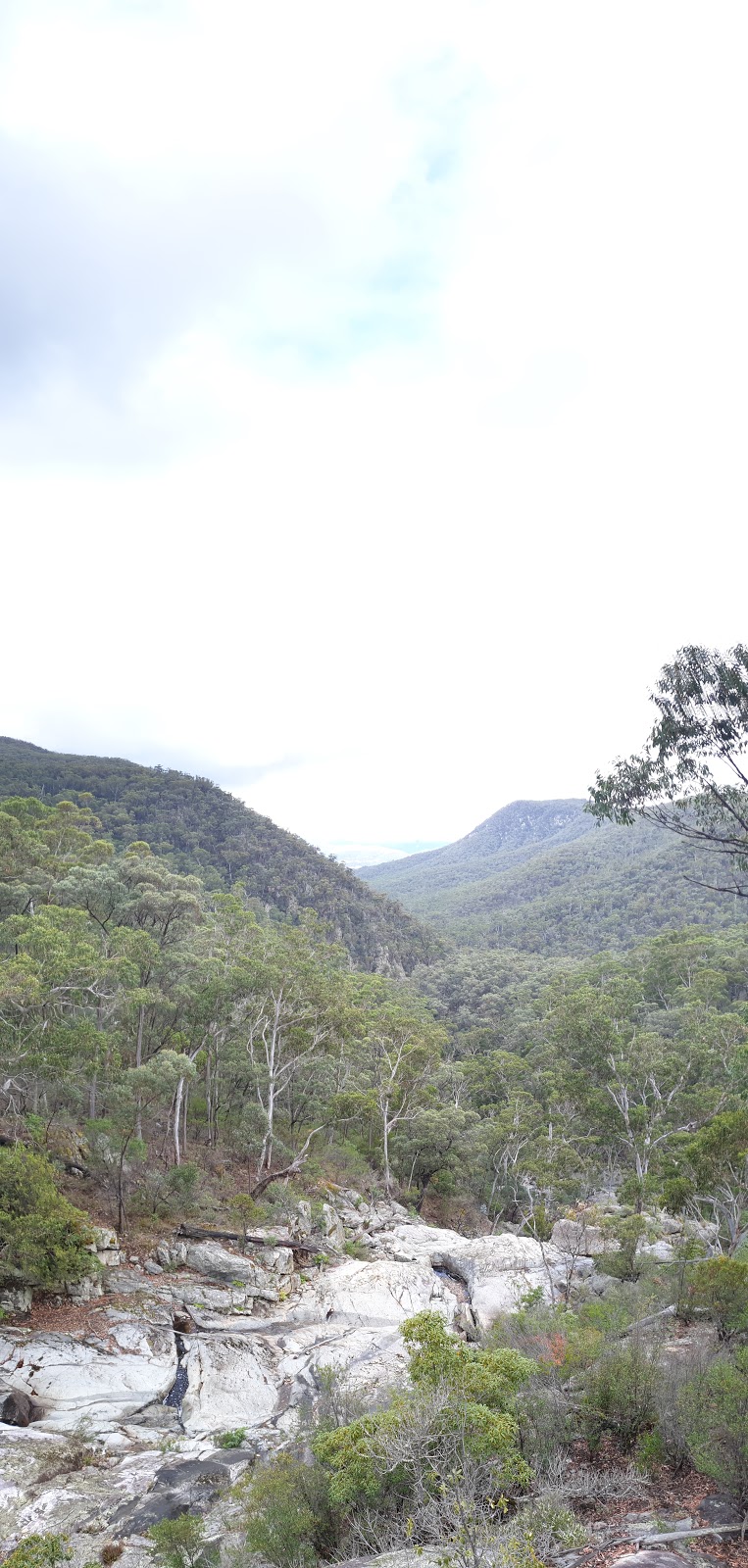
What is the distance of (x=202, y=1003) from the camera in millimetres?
24516

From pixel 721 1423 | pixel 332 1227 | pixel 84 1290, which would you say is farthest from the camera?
pixel 332 1227

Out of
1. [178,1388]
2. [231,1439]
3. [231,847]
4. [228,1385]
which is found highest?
[231,847]

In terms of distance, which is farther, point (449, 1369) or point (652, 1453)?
point (652, 1453)

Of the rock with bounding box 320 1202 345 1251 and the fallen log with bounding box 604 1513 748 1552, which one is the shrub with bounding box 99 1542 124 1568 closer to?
the fallen log with bounding box 604 1513 748 1552

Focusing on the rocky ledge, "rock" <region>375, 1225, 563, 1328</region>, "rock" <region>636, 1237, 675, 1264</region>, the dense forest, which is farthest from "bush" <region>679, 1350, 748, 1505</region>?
"rock" <region>636, 1237, 675, 1264</region>

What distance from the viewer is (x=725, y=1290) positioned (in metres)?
11.8

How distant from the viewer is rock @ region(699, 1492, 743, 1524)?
24.6 feet

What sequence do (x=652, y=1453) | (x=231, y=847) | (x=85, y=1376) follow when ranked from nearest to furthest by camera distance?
1. (x=652, y=1453)
2. (x=85, y=1376)
3. (x=231, y=847)

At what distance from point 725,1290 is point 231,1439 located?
9.07m

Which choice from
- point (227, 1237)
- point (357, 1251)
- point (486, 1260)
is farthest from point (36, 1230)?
point (486, 1260)

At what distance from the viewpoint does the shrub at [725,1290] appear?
11641 mm

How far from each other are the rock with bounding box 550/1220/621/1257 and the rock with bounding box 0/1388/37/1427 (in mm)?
15544

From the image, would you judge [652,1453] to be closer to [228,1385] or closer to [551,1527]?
[551,1527]

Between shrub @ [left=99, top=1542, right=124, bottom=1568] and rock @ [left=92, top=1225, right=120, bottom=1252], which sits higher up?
rock @ [left=92, top=1225, right=120, bottom=1252]
